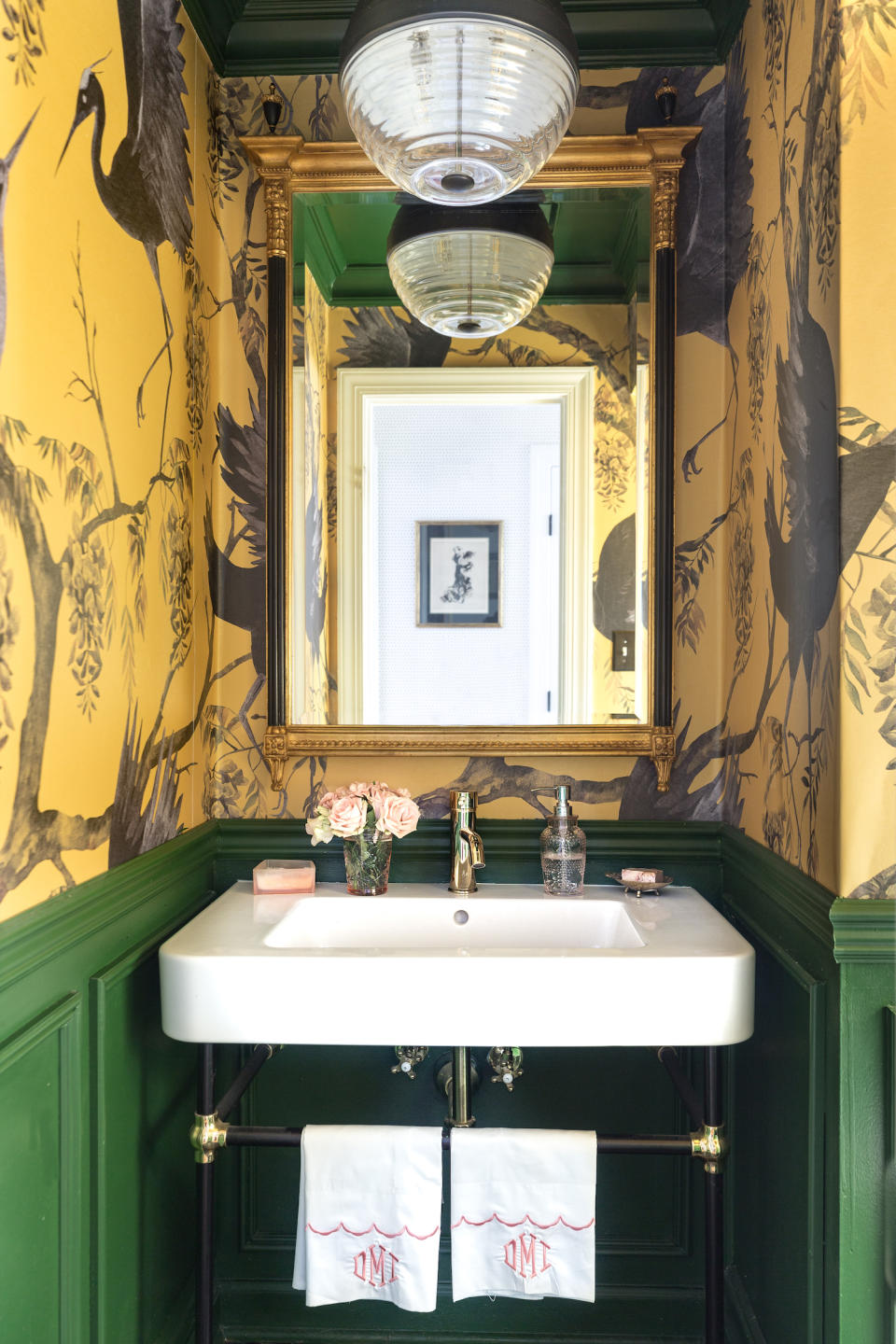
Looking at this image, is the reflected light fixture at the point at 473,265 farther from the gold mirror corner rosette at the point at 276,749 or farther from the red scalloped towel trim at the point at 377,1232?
the red scalloped towel trim at the point at 377,1232

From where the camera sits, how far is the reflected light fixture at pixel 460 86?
105 cm

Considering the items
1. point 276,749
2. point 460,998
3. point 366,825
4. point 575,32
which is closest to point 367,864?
point 366,825

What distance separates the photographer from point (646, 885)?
1591 millimetres

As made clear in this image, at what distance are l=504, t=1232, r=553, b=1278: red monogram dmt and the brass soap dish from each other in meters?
0.55

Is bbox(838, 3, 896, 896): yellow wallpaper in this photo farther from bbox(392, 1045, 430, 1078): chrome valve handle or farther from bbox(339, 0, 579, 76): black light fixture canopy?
bbox(392, 1045, 430, 1078): chrome valve handle

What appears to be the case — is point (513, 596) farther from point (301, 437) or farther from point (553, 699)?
point (301, 437)

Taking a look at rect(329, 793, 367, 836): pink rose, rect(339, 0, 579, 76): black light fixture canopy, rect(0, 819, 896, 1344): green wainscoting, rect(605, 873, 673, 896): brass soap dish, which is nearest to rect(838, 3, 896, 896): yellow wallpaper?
rect(0, 819, 896, 1344): green wainscoting

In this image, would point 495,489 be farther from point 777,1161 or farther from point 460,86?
point 777,1161

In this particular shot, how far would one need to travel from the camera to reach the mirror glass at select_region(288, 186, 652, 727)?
5.50ft

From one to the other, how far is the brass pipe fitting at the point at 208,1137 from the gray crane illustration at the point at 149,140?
1.01 meters

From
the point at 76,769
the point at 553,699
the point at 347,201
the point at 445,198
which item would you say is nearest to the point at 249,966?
the point at 76,769

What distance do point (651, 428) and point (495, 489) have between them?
0.30 m

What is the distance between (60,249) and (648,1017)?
1187 millimetres

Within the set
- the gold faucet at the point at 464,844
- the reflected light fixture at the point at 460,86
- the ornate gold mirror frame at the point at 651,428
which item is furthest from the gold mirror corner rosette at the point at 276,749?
the reflected light fixture at the point at 460,86
